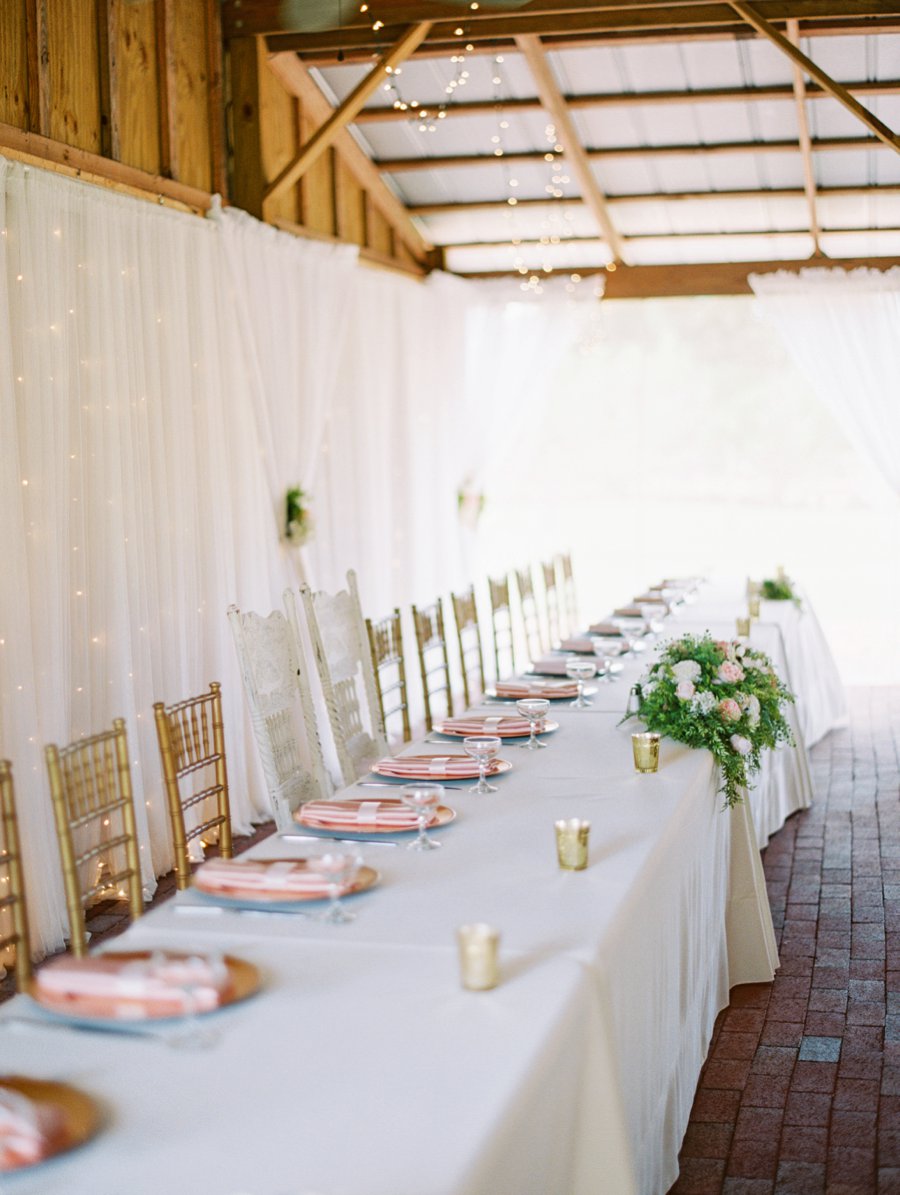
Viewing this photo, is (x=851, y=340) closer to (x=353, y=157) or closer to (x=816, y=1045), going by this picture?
(x=353, y=157)

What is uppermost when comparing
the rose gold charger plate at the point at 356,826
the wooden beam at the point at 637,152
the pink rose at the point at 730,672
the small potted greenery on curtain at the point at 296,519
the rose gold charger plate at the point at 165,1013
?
the wooden beam at the point at 637,152

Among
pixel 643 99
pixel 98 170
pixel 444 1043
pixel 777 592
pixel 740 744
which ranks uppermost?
pixel 643 99

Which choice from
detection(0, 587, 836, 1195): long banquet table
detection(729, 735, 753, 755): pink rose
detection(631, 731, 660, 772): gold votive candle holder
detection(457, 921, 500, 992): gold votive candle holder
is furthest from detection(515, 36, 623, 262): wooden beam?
detection(457, 921, 500, 992): gold votive candle holder

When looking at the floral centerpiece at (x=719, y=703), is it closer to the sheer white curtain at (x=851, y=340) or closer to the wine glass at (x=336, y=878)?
the wine glass at (x=336, y=878)

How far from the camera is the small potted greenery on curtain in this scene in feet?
21.4

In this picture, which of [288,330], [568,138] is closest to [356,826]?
[288,330]

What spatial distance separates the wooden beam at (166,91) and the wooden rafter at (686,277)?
415cm

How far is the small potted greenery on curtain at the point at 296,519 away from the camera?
6.52 metres

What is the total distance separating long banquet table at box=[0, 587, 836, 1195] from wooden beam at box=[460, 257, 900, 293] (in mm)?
6350

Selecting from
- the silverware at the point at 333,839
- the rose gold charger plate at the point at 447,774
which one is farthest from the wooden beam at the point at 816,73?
the silverware at the point at 333,839

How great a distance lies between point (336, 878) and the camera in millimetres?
2342

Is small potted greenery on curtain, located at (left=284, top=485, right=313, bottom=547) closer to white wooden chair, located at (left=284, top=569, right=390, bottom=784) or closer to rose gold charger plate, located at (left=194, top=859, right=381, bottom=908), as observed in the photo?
white wooden chair, located at (left=284, top=569, right=390, bottom=784)

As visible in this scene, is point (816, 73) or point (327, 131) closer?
point (816, 73)

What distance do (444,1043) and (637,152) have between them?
22.6 ft
